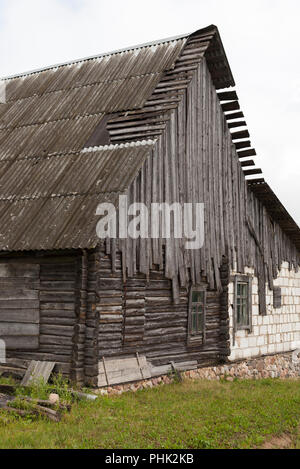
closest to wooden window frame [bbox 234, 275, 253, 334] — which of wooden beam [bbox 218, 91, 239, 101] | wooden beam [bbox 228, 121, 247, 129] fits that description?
wooden beam [bbox 228, 121, 247, 129]

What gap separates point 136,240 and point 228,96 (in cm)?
626

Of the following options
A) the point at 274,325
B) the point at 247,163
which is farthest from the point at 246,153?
the point at 274,325

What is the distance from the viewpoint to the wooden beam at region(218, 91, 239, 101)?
15075mm

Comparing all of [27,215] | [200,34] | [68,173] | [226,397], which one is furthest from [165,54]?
[226,397]

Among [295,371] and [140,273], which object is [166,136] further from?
[295,371]

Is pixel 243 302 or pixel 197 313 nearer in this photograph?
pixel 197 313

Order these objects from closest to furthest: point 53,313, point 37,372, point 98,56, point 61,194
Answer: point 37,372 < point 53,313 < point 61,194 < point 98,56

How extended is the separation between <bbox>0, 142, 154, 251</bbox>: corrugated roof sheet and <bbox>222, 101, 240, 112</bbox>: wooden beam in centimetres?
434

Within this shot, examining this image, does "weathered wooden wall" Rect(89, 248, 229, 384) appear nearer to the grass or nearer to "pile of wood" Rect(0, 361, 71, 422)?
the grass

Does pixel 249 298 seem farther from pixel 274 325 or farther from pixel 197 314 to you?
pixel 197 314

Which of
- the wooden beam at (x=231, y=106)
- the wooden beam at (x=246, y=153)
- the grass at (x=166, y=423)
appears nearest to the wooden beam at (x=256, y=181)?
the wooden beam at (x=246, y=153)

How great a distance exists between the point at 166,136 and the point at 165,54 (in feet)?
11.8

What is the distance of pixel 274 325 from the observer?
55.7 ft

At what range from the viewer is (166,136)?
12562 millimetres
